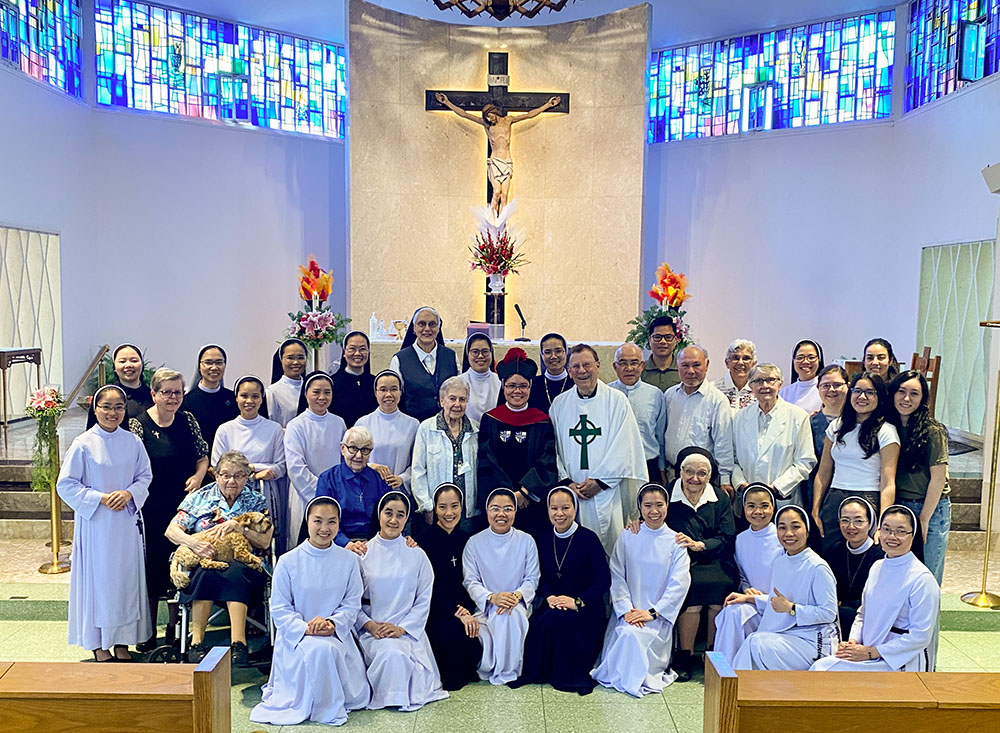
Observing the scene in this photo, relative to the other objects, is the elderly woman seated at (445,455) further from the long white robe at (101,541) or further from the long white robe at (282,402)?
the long white robe at (101,541)

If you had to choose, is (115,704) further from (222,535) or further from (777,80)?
(777,80)

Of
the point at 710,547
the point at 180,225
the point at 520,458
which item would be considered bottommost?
the point at 710,547

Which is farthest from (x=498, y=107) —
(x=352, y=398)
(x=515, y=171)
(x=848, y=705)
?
(x=848, y=705)

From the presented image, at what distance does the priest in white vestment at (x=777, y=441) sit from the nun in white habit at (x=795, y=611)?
0.61m

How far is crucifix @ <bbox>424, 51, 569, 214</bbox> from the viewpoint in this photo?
38.8 feet

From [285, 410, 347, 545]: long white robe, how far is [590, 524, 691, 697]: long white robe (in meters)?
1.76

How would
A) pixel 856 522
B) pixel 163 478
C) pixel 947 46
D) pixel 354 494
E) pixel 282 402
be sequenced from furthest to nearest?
1. pixel 947 46
2. pixel 282 402
3. pixel 163 478
4. pixel 354 494
5. pixel 856 522

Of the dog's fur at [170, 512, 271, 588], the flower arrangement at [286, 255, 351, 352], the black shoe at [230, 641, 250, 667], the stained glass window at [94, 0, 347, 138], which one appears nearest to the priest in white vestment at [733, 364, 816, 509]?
the dog's fur at [170, 512, 271, 588]

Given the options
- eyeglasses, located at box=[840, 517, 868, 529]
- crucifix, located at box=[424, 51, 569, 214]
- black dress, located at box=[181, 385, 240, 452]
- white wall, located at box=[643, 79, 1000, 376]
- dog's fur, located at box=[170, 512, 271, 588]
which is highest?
crucifix, located at box=[424, 51, 569, 214]

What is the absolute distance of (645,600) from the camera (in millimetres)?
5297

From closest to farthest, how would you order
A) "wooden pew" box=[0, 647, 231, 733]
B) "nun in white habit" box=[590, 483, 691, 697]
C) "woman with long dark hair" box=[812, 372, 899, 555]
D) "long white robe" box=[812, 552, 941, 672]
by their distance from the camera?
"wooden pew" box=[0, 647, 231, 733], "long white robe" box=[812, 552, 941, 672], "nun in white habit" box=[590, 483, 691, 697], "woman with long dark hair" box=[812, 372, 899, 555]

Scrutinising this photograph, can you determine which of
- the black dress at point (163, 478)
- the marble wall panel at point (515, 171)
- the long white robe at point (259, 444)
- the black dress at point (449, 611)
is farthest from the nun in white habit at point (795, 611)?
the marble wall panel at point (515, 171)

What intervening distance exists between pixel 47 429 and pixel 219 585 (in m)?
2.41

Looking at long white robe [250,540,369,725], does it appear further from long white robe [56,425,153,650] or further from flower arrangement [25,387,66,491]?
flower arrangement [25,387,66,491]
